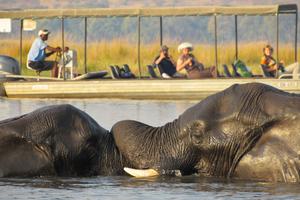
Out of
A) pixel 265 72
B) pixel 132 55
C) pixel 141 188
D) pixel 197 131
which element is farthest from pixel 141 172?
pixel 132 55

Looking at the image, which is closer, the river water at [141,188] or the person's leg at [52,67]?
the river water at [141,188]

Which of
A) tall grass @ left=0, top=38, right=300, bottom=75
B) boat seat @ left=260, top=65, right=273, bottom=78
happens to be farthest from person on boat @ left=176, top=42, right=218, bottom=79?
tall grass @ left=0, top=38, right=300, bottom=75

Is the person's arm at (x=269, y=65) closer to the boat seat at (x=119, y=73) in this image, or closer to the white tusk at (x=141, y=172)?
the boat seat at (x=119, y=73)

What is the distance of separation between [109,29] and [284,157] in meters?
63.4

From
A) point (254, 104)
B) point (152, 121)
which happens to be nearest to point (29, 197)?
point (254, 104)

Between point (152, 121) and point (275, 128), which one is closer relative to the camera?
point (275, 128)

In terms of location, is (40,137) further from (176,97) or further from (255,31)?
(255,31)

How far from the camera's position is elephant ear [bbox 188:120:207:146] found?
1123 centimetres

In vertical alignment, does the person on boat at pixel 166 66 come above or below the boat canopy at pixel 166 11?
below

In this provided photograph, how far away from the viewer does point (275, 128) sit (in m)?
11.2

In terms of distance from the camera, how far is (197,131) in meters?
11.3

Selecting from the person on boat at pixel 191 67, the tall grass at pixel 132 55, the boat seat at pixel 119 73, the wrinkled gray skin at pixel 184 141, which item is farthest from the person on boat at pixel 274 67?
the wrinkled gray skin at pixel 184 141

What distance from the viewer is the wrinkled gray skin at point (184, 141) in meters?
11.2

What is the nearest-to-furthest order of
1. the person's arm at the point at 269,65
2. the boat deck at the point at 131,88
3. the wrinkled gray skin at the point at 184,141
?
the wrinkled gray skin at the point at 184,141
the boat deck at the point at 131,88
the person's arm at the point at 269,65
